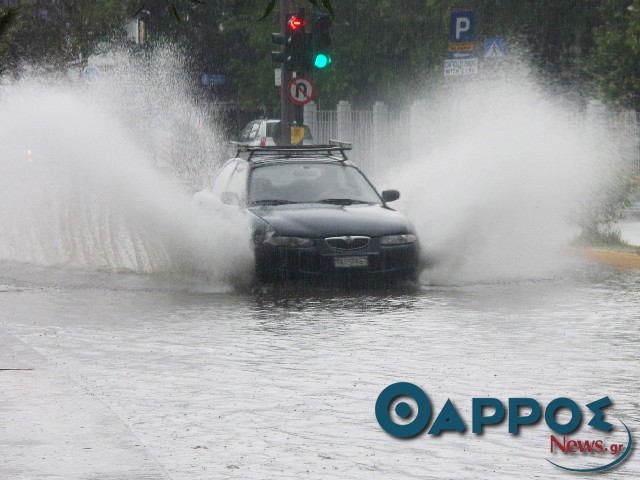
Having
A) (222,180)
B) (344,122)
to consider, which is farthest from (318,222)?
(344,122)

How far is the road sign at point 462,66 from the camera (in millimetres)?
28250

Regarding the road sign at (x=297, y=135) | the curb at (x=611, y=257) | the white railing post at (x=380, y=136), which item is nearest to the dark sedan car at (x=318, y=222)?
the curb at (x=611, y=257)

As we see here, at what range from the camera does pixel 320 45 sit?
88.0ft

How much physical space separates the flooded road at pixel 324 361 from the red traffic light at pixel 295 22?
9183mm

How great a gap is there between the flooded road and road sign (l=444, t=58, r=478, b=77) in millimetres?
10057

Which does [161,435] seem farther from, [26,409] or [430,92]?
[430,92]

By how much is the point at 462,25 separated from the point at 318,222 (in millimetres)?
11775

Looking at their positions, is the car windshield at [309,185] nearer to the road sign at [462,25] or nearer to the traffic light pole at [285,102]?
the traffic light pole at [285,102]

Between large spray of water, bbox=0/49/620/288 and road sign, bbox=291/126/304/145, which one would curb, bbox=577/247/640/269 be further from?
road sign, bbox=291/126/304/145

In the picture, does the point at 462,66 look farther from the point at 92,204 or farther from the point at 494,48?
the point at 92,204

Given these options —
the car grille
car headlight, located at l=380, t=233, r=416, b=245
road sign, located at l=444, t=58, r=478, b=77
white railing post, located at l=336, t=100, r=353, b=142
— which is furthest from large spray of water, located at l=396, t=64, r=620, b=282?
white railing post, located at l=336, t=100, r=353, b=142

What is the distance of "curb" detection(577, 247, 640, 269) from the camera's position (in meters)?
20.5

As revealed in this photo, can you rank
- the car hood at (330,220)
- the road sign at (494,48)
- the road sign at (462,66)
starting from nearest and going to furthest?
1. the car hood at (330,220)
2. the road sign at (462,66)
3. the road sign at (494,48)

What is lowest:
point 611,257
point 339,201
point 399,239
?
point 611,257
